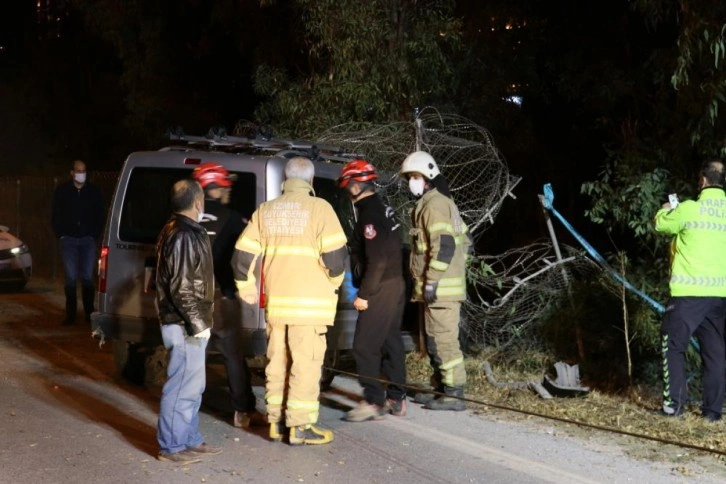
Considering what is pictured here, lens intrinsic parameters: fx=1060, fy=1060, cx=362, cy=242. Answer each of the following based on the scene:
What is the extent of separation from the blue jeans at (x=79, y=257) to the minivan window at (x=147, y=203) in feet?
14.7

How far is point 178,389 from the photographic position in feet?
21.8

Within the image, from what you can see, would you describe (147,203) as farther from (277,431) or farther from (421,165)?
(277,431)

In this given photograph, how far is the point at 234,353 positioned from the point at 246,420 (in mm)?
495

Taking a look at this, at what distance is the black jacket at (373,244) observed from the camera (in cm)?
767

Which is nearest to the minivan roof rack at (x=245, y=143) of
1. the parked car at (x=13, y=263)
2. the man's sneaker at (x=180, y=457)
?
the man's sneaker at (x=180, y=457)

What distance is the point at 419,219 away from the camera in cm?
827

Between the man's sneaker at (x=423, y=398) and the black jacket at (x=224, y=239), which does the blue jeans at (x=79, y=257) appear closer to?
the black jacket at (x=224, y=239)

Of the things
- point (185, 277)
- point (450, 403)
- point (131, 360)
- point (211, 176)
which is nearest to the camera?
point (185, 277)

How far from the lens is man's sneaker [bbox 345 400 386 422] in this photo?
7.85m

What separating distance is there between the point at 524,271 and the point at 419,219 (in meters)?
2.06

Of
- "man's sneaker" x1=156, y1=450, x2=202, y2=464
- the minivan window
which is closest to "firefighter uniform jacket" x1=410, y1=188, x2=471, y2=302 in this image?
the minivan window

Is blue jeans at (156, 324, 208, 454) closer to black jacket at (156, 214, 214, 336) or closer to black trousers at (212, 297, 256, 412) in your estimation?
black jacket at (156, 214, 214, 336)

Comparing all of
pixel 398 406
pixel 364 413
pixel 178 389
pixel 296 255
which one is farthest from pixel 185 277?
pixel 398 406

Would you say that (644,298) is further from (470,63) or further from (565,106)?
(565,106)
